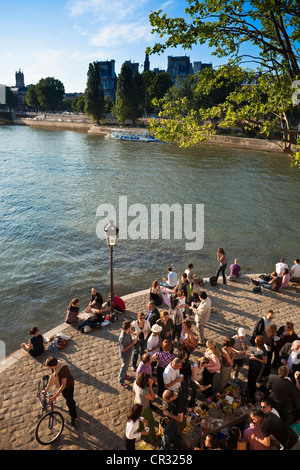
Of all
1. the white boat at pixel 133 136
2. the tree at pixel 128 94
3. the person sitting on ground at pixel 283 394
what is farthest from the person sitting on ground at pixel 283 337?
the tree at pixel 128 94

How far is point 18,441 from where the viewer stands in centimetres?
A: 614

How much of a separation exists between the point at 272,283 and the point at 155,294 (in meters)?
4.97

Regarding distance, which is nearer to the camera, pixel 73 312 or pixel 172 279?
pixel 73 312

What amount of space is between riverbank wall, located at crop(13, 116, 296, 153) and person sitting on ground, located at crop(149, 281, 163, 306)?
3988 centimetres

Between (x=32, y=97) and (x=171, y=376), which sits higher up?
(x=32, y=97)

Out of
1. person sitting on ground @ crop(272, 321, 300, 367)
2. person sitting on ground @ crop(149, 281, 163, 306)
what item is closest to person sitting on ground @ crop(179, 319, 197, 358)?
person sitting on ground @ crop(272, 321, 300, 367)

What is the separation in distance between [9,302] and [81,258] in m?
4.77

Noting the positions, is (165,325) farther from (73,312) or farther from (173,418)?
(73,312)

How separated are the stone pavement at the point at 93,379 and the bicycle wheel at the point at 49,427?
0.13 m

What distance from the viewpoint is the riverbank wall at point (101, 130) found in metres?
65.4

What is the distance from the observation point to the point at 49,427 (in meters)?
6.25

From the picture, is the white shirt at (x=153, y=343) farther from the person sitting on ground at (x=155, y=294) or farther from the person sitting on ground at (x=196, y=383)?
the person sitting on ground at (x=155, y=294)

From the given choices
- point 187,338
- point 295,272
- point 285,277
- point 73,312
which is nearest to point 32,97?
point 73,312

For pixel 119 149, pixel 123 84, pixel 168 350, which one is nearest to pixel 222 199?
pixel 168 350
